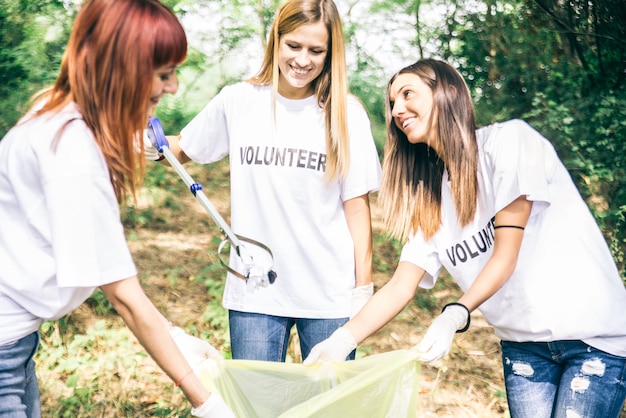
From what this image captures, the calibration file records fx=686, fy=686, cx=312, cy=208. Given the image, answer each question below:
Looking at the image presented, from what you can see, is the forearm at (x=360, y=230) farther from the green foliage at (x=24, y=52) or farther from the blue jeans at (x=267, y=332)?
the green foliage at (x=24, y=52)

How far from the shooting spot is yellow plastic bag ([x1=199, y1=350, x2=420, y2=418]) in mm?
1823

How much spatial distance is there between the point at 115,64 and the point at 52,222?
1.05 ft

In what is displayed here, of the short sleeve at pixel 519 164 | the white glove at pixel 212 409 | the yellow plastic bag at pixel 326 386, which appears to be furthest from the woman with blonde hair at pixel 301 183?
the white glove at pixel 212 409

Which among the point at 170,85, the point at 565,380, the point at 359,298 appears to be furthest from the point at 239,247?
the point at 565,380

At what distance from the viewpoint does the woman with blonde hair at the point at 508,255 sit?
1.87 m

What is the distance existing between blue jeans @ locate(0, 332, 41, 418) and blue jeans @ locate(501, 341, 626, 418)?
4.42 ft

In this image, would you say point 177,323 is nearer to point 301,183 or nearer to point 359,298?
point 359,298

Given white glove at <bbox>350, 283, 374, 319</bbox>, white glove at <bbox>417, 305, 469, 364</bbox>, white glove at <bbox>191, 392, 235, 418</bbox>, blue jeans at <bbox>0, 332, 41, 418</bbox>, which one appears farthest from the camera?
white glove at <bbox>350, 283, 374, 319</bbox>

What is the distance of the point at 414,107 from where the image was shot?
6.76 ft

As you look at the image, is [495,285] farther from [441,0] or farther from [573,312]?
[441,0]

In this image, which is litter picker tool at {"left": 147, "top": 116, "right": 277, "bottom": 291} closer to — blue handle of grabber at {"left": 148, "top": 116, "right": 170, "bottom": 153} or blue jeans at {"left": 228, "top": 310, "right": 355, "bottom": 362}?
blue handle of grabber at {"left": 148, "top": 116, "right": 170, "bottom": 153}

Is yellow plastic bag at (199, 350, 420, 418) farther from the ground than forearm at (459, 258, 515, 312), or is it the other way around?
forearm at (459, 258, 515, 312)

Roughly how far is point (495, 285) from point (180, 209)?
5.08 m

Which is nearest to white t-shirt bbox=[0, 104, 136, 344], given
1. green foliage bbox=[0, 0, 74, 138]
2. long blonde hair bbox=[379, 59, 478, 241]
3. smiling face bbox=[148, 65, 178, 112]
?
smiling face bbox=[148, 65, 178, 112]
